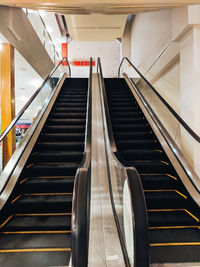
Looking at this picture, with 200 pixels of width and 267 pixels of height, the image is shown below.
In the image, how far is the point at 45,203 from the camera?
8.08 ft

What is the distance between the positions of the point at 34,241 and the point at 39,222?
282mm

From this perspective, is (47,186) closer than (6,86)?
Yes

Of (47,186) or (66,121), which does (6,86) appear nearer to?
(66,121)

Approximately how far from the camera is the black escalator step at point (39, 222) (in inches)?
86.8

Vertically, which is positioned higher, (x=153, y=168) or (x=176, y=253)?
(x=153, y=168)

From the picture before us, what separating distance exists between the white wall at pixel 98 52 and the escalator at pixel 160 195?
36.0ft

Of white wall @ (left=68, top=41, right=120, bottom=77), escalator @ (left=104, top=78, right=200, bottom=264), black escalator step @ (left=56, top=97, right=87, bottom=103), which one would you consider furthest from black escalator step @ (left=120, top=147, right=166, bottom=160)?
white wall @ (left=68, top=41, right=120, bottom=77)

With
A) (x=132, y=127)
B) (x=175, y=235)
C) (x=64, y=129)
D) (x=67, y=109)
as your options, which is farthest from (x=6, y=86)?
(x=175, y=235)

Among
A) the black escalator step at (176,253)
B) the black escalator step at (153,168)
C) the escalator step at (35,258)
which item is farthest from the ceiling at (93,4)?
the escalator step at (35,258)

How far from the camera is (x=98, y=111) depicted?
5266 mm

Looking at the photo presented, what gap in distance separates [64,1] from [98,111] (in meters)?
2.69

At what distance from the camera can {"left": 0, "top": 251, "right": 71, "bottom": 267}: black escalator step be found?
5.71 feet

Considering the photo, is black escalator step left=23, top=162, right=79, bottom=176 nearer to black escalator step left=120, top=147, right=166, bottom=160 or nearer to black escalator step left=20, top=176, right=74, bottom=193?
black escalator step left=20, top=176, right=74, bottom=193

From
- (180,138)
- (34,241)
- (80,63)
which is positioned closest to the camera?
(34,241)
